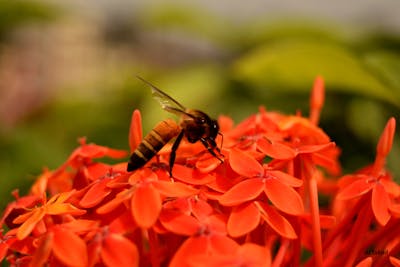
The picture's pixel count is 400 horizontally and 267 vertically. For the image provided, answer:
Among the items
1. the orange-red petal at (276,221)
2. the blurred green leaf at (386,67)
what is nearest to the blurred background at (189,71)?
the blurred green leaf at (386,67)

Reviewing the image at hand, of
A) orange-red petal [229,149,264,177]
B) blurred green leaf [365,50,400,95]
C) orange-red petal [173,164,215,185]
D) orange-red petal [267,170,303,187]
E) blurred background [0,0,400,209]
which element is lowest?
blurred background [0,0,400,209]

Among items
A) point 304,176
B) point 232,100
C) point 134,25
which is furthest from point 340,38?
point 134,25

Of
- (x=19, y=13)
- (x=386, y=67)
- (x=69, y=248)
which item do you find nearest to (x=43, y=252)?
(x=69, y=248)

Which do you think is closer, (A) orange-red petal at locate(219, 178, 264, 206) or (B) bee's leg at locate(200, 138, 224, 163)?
(A) orange-red petal at locate(219, 178, 264, 206)

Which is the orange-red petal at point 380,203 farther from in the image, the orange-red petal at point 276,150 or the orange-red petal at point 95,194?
the orange-red petal at point 95,194

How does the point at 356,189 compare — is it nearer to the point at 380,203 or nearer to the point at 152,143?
the point at 380,203

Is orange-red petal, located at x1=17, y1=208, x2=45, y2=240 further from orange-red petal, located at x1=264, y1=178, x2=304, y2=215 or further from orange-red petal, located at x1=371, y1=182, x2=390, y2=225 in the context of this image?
orange-red petal, located at x1=371, y1=182, x2=390, y2=225

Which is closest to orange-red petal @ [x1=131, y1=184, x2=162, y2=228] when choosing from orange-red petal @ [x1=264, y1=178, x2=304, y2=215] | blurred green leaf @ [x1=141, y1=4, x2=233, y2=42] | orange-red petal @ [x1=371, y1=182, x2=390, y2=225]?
orange-red petal @ [x1=264, y1=178, x2=304, y2=215]
